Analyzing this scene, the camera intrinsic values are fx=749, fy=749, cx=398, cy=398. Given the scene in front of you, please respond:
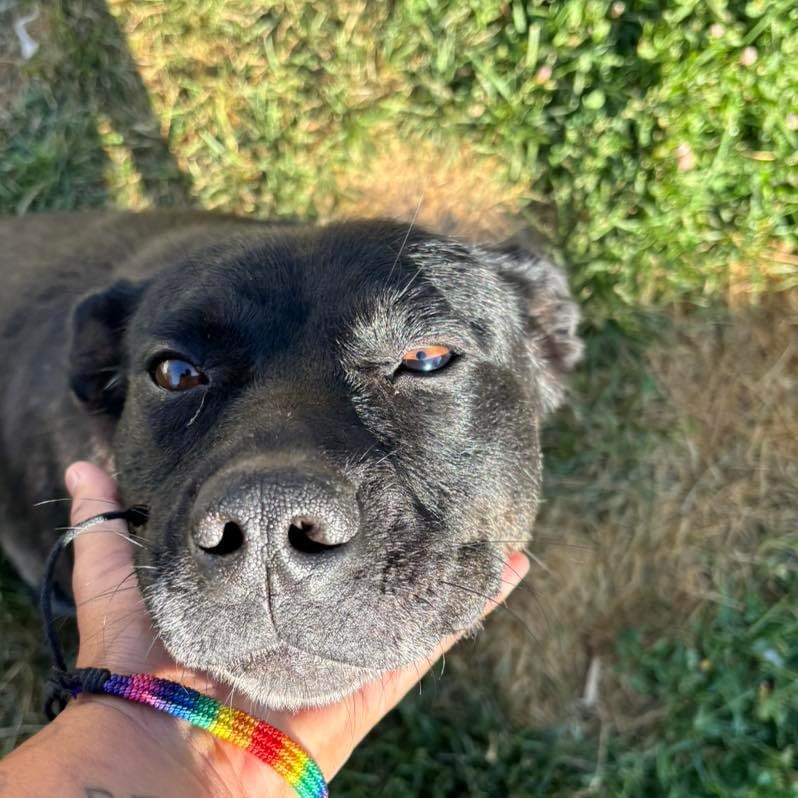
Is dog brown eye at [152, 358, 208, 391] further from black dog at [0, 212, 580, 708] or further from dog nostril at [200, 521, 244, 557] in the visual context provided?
dog nostril at [200, 521, 244, 557]

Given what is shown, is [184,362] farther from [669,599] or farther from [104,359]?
[669,599]

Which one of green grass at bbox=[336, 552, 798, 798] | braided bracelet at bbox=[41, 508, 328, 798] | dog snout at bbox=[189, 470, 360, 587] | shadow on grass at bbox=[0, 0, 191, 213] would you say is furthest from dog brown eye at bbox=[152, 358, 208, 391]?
shadow on grass at bbox=[0, 0, 191, 213]

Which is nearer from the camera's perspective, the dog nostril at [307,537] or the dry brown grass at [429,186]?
the dog nostril at [307,537]

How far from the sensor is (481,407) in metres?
2.33

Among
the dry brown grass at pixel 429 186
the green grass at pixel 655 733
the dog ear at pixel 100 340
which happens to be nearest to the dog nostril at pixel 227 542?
the dog ear at pixel 100 340

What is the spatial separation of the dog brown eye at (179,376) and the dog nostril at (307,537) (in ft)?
2.36

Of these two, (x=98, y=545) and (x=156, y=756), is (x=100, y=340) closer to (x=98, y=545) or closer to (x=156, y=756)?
(x=98, y=545)

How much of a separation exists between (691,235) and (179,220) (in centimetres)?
259

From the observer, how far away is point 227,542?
5.84ft

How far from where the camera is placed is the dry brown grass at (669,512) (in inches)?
152

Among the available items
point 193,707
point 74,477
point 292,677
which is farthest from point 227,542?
point 74,477

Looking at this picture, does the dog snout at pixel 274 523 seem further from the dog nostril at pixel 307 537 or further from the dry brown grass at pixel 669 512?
the dry brown grass at pixel 669 512

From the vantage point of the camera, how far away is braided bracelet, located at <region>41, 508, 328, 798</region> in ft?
6.88

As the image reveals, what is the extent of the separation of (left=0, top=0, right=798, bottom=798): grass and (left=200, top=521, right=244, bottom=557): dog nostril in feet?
7.47
